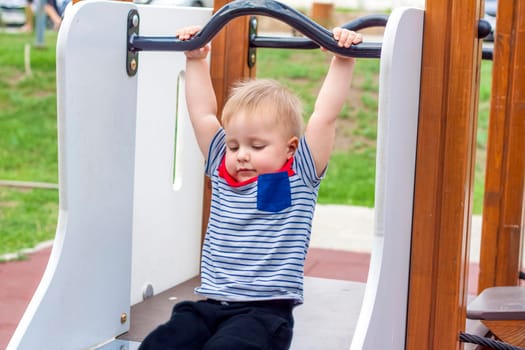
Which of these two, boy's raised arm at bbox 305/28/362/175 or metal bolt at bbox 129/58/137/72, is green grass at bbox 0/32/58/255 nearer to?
metal bolt at bbox 129/58/137/72

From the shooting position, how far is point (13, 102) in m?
10.1

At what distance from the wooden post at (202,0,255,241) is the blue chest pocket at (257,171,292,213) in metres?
1.00

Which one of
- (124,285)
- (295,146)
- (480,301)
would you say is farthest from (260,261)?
(480,301)

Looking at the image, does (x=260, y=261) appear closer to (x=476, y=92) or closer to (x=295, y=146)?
(x=295, y=146)

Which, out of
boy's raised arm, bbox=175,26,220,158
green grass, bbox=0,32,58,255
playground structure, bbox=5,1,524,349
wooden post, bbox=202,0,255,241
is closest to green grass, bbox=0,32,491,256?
green grass, bbox=0,32,58,255

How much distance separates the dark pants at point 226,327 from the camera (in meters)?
2.09

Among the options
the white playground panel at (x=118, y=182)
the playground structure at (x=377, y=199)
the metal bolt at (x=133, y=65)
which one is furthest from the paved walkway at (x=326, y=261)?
the metal bolt at (x=133, y=65)

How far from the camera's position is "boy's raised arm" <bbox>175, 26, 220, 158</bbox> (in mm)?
2457

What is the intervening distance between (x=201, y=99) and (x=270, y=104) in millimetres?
286

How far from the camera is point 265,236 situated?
227cm

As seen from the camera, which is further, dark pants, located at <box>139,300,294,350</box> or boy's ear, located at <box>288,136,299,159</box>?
boy's ear, located at <box>288,136,299,159</box>

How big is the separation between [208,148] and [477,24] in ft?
2.48

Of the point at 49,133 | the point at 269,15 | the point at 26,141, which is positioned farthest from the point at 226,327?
the point at 49,133

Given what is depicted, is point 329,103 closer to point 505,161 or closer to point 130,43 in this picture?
point 130,43
